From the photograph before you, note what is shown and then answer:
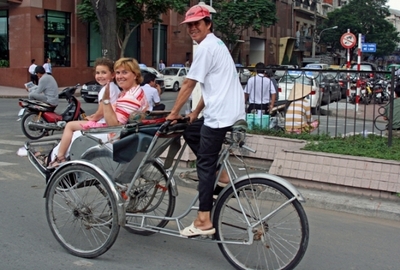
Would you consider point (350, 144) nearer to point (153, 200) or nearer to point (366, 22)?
point (153, 200)

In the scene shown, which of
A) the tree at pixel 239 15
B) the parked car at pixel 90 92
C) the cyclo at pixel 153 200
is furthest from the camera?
the tree at pixel 239 15

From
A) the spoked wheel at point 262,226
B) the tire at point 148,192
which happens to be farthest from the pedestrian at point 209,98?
the tire at point 148,192

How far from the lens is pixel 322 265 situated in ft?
14.8

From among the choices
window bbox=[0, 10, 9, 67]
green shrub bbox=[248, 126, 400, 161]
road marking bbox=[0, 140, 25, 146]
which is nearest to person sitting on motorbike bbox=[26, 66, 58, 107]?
road marking bbox=[0, 140, 25, 146]

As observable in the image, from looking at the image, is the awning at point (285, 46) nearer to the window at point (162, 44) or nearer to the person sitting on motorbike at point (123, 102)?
the window at point (162, 44)

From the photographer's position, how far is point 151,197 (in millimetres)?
4961

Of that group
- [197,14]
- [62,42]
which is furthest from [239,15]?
[197,14]

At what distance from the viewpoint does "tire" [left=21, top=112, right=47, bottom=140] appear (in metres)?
11.7

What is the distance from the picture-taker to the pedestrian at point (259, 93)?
31.2ft

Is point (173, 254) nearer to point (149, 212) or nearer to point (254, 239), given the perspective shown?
point (149, 212)

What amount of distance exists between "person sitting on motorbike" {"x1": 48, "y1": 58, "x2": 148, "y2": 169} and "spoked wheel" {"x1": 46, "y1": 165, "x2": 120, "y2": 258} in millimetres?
393

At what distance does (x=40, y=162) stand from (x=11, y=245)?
82 centimetres

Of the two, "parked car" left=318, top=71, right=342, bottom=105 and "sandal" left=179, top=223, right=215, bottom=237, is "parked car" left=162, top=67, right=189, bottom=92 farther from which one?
"sandal" left=179, top=223, right=215, bottom=237

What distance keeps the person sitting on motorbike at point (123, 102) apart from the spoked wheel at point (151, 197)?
1.83ft
